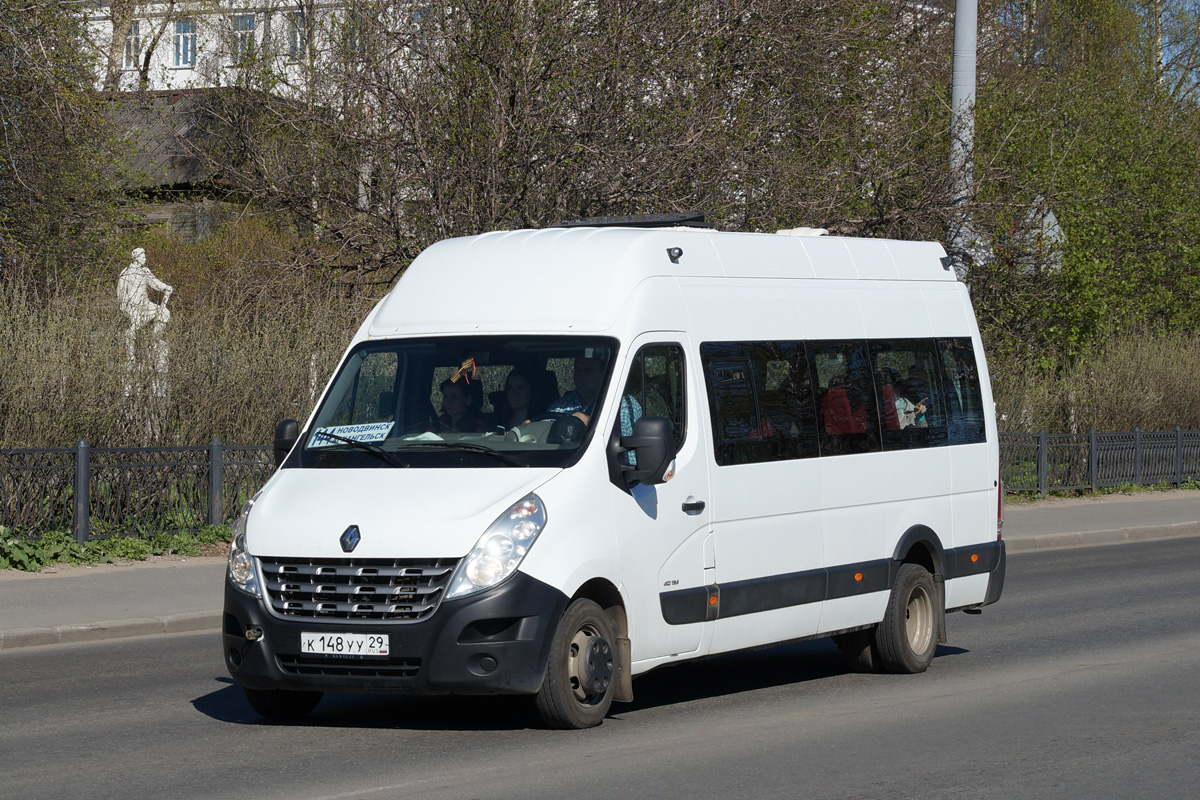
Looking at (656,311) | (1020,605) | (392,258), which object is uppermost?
(392,258)

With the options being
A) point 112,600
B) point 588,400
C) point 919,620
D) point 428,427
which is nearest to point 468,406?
point 428,427

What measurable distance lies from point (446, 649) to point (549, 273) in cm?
234

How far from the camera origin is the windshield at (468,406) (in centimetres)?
811

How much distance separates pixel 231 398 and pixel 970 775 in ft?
41.8

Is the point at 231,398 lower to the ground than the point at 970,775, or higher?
higher

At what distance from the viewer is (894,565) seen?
10062mm

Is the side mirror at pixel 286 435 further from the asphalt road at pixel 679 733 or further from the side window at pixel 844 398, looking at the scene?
the side window at pixel 844 398

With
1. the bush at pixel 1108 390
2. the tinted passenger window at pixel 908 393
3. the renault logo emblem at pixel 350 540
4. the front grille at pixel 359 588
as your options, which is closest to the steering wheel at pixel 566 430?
the front grille at pixel 359 588

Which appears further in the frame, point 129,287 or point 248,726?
point 129,287

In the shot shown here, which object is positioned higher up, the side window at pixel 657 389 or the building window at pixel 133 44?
the building window at pixel 133 44

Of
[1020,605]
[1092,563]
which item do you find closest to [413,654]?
[1020,605]

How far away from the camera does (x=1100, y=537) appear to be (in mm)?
21344

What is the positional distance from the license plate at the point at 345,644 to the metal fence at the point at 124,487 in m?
8.56

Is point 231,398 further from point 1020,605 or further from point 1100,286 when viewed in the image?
point 1100,286
